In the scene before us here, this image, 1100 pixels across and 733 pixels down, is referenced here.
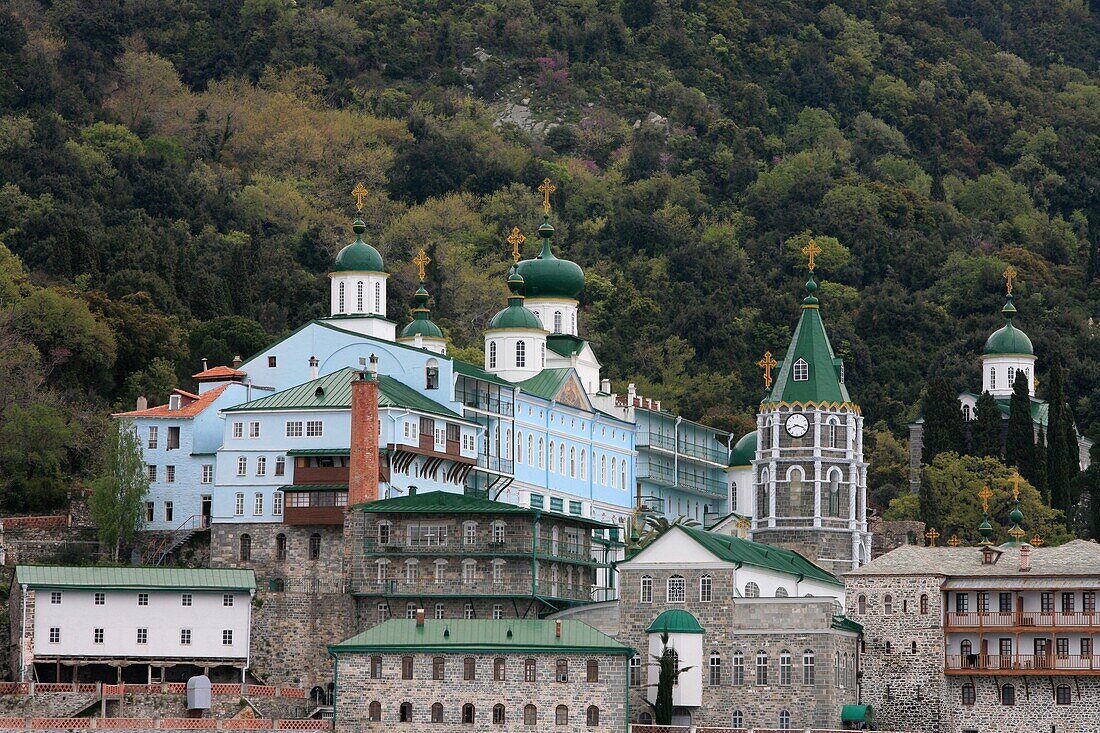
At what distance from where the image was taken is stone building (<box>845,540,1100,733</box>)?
89.8m

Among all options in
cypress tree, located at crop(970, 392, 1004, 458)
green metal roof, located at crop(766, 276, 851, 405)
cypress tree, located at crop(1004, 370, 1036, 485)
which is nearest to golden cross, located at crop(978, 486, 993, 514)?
cypress tree, located at crop(1004, 370, 1036, 485)

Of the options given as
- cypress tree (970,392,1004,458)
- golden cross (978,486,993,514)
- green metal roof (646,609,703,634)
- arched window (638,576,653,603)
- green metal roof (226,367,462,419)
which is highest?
cypress tree (970,392,1004,458)

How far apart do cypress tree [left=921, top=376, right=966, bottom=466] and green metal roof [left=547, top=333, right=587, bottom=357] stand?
16.8 metres

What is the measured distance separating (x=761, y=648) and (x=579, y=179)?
90883mm

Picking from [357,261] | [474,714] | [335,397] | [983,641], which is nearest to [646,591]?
[474,714]

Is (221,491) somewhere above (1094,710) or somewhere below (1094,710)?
above

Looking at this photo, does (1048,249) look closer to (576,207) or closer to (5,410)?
(576,207)

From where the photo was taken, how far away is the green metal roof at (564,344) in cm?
11656

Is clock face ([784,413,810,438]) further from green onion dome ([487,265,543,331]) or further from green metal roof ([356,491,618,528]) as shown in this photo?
green metal roof ([356,491,618,528])

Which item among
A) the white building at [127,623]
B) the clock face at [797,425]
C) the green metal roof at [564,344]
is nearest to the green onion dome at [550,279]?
the green metal roof at [564,344]

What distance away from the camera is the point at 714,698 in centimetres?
9031

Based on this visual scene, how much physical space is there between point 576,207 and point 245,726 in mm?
90400

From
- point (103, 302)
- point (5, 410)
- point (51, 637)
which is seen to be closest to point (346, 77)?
point (103, 302)

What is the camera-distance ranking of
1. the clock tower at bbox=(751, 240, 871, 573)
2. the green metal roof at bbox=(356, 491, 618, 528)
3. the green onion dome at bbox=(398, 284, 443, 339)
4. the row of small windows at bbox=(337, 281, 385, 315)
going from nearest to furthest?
1. the green metal roof at bbox=(356, 491, 618, 528)
2. the clock tower at bbox=(751, 240, 871, 573)
3. the row of small windows at bbox=(337, 281, 385, 315)
4. the green onion dome at bbox=(398, 284, 443, 339)
